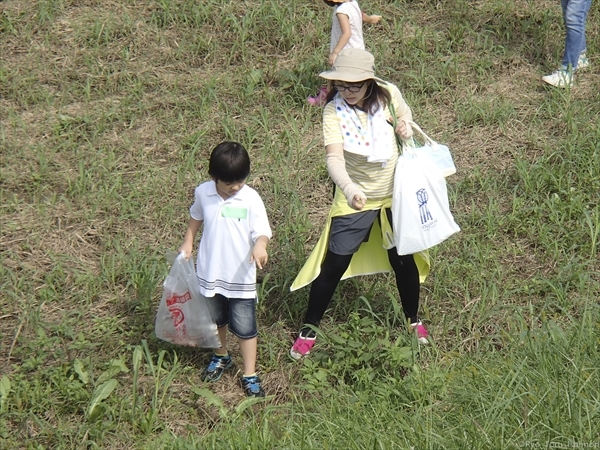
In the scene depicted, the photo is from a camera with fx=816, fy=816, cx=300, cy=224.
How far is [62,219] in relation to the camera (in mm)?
5238

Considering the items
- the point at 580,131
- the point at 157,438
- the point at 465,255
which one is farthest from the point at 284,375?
the point at 580,131

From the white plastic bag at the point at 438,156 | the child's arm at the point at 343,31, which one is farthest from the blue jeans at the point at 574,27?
the white plastic bag at the point at 438,156

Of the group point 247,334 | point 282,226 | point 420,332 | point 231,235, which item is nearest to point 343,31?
point 282,226

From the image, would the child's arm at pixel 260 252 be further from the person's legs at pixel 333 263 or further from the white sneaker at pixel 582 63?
the white sneaker at pixel 582 63

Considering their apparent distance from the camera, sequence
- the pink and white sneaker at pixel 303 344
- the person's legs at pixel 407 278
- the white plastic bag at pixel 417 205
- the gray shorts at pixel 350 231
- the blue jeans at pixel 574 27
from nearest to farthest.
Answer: the white plastic bag at pixel 417 205 < the gray shorts at pixel 350 231 < the person's legs at pixel 407 278 < the pink and white sneaker at pixel 303 344 < the blue jeans at pixel 574 27

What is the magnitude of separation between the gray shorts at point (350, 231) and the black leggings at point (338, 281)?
0.15 ft

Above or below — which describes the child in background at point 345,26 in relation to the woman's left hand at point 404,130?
below

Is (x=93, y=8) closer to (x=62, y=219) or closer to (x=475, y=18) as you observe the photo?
(x=62, y=219)

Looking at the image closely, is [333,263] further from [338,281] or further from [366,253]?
[366,253]

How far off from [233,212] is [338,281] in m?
0.71

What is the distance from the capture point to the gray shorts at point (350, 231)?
394 cm

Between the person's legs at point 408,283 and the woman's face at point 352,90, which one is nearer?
the woman's face at point 352,90

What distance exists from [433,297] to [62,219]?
94.9 inches

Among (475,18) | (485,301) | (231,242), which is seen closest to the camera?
(231,242)
